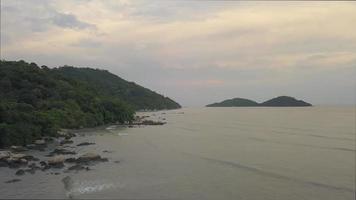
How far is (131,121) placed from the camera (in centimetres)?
10325

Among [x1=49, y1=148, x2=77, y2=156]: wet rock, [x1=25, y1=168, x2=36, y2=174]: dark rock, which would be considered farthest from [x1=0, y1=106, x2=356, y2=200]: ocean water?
[x1=49, y1=148, x2=77, y2=156]: wet rock

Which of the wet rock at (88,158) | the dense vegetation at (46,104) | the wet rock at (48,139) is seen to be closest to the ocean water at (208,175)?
the wet rock at (88,158)

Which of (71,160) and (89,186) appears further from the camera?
(71,160)

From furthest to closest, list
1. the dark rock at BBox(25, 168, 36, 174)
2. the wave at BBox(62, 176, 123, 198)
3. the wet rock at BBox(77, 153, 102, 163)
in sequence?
1. the wet rock at BBox(77, 153, 102, 163)
2. the dark rock at BBox(25, 168, 36, 174)
3. the wave at BBox(62, 176, 123, 198)

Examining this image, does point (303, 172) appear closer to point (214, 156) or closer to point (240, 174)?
point (240, 174)

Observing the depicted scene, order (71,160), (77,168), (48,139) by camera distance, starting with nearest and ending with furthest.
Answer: (77,168)
(71,160)
(48,139)

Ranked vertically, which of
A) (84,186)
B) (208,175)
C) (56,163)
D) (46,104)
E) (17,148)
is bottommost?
(84,186)

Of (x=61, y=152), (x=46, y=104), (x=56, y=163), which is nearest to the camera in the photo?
(x=56, y=163)

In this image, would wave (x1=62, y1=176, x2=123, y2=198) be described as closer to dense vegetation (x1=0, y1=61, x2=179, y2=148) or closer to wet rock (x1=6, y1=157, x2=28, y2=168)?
wet rock (x1=6, y1=157, x2=28, y2=168)

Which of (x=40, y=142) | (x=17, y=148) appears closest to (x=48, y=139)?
(x=40, y=142)

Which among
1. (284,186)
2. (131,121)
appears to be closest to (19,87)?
(131,121)

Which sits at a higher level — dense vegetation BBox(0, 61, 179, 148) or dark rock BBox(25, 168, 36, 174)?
dense vegetation BBox(0, 61, 179, 148)

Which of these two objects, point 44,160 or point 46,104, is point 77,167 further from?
point 46,104

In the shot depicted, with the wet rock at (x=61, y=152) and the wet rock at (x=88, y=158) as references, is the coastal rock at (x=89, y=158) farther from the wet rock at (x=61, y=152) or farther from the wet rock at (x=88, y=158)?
the wet rock at (x=61, y=152)
